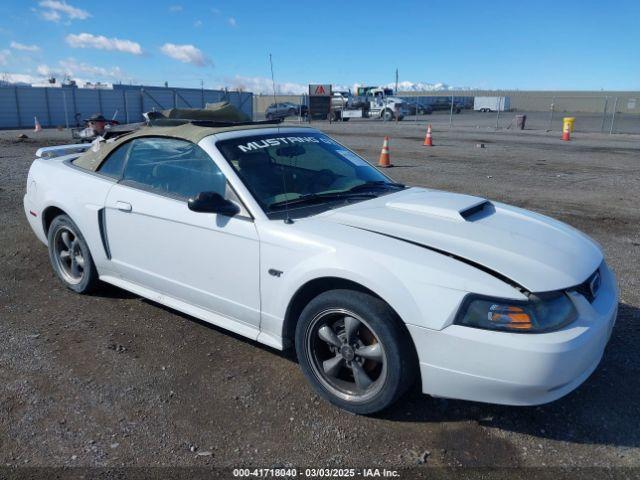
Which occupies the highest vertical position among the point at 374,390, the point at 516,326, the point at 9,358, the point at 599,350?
the point at 516,326

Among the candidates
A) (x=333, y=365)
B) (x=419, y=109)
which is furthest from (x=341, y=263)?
(x=419, y=109)

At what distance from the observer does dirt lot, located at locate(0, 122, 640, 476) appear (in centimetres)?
275

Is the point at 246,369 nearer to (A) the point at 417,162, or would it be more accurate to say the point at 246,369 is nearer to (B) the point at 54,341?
Answer: (B) the point at 54,341

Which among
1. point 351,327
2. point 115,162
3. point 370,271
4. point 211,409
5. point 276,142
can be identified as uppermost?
point 276,142

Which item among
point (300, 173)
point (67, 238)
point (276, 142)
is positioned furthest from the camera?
point (67, 238)

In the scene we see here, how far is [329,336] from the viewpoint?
3.09 metres

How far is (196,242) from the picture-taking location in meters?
3.58

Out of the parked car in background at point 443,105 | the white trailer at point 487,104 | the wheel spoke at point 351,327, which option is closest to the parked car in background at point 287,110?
the parked car in background at point 443,105

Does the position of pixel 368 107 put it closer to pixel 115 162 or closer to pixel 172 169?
pixel 115 162

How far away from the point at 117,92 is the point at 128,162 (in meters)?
38.0

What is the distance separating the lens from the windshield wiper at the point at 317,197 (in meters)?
3.50

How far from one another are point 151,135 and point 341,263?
2.20 metres

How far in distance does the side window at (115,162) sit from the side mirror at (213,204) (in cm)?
134

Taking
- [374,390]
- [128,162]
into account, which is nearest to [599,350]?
[374,390]
